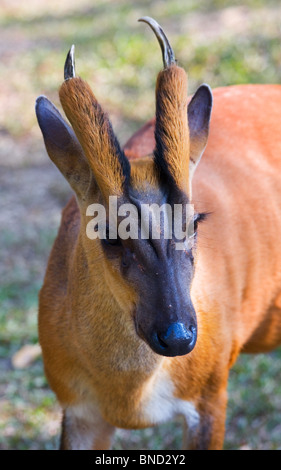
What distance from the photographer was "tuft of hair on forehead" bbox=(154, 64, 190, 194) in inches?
118

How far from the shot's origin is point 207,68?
8914mm

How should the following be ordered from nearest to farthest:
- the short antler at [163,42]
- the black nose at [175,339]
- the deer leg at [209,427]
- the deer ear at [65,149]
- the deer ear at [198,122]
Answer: the black nose at [175,339] < the short antler at [163,42] < the deer ear at [65,149] < the deer ear at [198,122] < the deer leg at [209,427]

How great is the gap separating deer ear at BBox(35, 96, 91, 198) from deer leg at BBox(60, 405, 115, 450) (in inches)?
47.0

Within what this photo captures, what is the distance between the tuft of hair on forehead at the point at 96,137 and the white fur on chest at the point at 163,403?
39.7 inches

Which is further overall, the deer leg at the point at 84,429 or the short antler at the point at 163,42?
the deer leg at the point at 84,429

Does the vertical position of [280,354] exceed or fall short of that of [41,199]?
it falls short

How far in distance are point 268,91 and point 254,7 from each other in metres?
5.90

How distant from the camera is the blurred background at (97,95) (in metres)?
4.94

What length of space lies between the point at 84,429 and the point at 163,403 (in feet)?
1.97

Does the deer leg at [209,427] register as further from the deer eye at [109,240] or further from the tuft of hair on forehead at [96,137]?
the tuft of hair on forehead at [96,137]

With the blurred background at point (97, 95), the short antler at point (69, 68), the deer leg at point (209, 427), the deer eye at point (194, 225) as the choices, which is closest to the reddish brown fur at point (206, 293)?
the deer leg at point (209, 427)

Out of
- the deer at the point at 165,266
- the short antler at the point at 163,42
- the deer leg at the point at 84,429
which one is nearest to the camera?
the deer at the point at 165,266
